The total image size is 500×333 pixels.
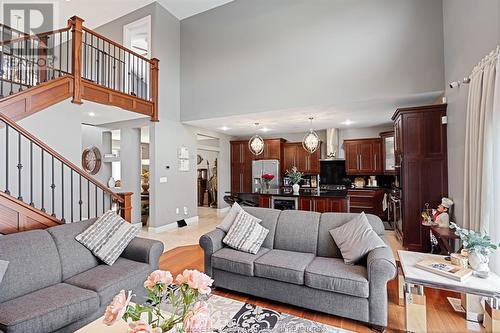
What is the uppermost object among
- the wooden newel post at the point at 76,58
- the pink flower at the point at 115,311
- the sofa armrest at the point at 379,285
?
the wooden newel post at the point at 76,58

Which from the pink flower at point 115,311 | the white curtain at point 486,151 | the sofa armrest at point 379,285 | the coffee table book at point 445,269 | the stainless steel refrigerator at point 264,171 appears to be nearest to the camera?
the pink flower at point 115,311

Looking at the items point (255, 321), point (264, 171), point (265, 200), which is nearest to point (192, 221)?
point (265, 200)

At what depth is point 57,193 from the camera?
424 centimetres

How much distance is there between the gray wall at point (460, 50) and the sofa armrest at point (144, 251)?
11.9 ft

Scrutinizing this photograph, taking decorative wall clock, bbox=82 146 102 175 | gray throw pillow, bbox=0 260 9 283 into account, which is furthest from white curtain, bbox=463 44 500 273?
decorative wall clock, bbox=82 146 102 175

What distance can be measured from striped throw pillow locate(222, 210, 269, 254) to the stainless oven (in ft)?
7.76

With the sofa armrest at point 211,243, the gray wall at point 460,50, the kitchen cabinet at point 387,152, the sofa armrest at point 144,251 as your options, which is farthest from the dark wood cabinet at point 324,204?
the sofa armrest at point 144,251

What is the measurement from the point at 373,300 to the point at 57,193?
487 centimetres

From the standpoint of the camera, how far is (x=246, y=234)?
295cm

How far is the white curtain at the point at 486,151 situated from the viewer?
7.30 ft

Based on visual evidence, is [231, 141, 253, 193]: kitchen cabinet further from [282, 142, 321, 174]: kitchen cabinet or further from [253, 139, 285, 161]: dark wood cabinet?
[282, 142, 321, 174]: kitchen cabinet

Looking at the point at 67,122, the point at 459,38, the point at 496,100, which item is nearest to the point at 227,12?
the point at 67,122

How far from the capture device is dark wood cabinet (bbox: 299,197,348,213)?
5074mm

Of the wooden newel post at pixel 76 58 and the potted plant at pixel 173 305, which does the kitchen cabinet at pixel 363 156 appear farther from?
the potted plant at pixel 173 305
